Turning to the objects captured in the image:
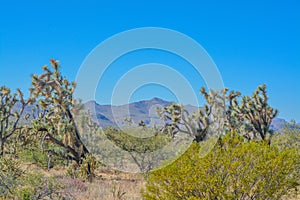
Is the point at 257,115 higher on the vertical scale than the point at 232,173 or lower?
higher

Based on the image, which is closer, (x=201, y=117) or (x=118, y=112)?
(x=118, y=112)

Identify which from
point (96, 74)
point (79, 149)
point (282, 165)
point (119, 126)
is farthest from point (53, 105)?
point (282, 165)

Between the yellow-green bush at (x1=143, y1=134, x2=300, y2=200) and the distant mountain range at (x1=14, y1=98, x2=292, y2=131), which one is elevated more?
the distant mountain range at (x1=14, y1=98, x2=292, y2=131)

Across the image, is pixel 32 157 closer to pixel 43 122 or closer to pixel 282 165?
pixel 43 122

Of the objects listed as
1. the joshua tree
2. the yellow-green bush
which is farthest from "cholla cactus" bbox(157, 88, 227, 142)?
the yellow-green bush

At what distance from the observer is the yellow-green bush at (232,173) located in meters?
6.36

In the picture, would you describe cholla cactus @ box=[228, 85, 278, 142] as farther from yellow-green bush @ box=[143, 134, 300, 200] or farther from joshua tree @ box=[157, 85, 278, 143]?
yellow-green bush @ box=[143, 134, 300, 200]

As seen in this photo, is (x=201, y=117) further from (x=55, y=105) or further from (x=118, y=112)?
(x=55, y=105)

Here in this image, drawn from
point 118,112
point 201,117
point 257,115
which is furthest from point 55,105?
point 257,115

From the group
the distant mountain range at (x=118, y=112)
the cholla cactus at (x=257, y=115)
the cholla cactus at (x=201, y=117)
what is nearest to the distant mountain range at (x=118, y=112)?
the distant mountain range at (x=118, y=112)

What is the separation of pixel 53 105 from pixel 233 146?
8.72 metres

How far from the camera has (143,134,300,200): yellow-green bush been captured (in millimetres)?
6355

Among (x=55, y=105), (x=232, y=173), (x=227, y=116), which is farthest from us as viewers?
(x=227, y=116)

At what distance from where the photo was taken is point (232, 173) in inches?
248
